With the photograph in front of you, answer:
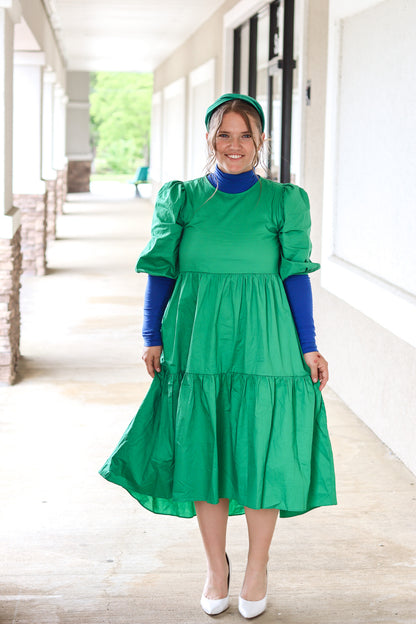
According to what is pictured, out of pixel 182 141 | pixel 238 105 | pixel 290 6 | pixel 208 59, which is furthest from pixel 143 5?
pixel 238 105

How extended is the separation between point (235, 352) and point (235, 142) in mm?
565

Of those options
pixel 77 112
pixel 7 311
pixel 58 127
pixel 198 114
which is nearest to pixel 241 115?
pixel 7 311

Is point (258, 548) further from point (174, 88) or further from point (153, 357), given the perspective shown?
point (174, 88)

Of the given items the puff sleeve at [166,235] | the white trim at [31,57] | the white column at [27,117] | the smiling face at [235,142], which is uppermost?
the white trim at [31,57]

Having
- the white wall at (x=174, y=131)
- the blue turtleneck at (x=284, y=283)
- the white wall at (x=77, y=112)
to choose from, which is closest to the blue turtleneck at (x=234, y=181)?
the blue turtleneck at (x=284, y=283)

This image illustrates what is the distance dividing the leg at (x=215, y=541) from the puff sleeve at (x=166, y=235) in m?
0.66

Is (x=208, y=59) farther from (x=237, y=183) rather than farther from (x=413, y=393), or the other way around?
(x=237, y=183)

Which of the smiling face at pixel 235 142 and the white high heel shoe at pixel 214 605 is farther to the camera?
the white high heel shoe at pixel 214 605

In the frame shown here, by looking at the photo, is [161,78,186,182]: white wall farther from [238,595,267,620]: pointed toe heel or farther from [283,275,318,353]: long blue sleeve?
[238,595,267,620]: pointed toe heel

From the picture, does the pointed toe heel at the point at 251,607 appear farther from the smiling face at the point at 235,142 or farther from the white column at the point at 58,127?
the white column at the point at 58,127

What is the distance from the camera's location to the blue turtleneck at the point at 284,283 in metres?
2.49

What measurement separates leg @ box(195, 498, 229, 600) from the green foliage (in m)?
36.1

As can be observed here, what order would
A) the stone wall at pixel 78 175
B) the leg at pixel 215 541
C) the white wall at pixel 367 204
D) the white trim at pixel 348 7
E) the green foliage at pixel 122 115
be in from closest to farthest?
1. the leg at pixel 215 541
2. the white wall at pixel 367 204
3. the white trim at pixel 348 7
4. the stone wall at pixel 78 175
5. the green foliage at pixel 122 115

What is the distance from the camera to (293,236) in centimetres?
247
